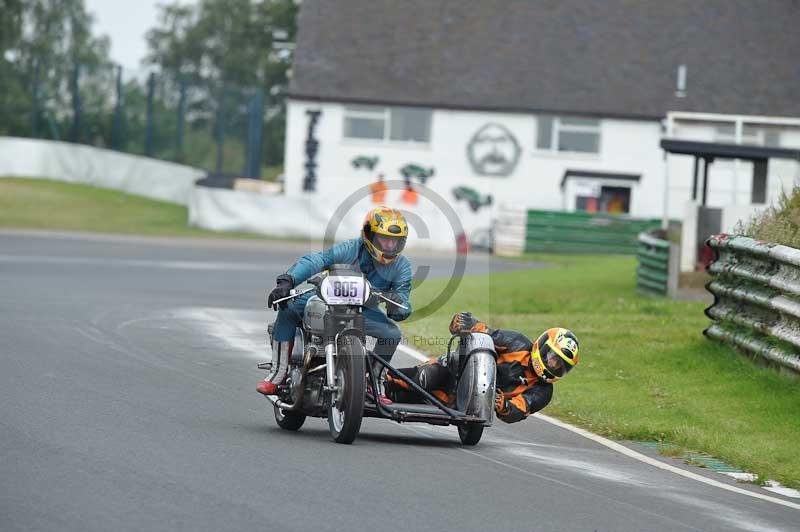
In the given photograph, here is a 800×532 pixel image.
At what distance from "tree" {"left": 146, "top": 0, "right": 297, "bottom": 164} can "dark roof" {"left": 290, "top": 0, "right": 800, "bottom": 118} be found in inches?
908

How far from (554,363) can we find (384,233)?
1.51 metres

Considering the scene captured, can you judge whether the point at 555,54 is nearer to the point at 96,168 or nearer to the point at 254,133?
the point at 254,133

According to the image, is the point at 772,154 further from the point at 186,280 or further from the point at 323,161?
the point at 323,161

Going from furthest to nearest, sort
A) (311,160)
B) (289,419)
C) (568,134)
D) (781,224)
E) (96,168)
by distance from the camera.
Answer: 1. (96,168)
2. (568,134)
3. (311,160)
4. (781,224)
5. (289,419)

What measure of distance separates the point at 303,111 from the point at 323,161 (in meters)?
1.83

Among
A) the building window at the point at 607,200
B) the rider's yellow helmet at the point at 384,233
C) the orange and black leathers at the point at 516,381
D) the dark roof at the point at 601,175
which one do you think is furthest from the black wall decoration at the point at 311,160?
the rider's yellow helmet at the point at 384,233

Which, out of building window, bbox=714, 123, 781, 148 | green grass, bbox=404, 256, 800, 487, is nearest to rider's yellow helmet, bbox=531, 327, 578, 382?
green grass, bbox=404, 256, 800, 487

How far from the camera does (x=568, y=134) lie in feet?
172

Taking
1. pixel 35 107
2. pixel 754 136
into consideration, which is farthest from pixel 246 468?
pixel 35 107

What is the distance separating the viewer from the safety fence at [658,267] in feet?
81.1

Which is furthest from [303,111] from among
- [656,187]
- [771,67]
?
[771,67]

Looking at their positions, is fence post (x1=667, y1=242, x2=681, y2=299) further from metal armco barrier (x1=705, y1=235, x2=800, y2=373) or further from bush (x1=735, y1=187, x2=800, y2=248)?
metal armco barrier (x1=705, y1=235, x2=800, y2=373)

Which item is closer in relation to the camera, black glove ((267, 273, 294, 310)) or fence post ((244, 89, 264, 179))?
black glove ((267, 273, 294, 310))

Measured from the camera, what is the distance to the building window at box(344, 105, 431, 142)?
52.2 m
